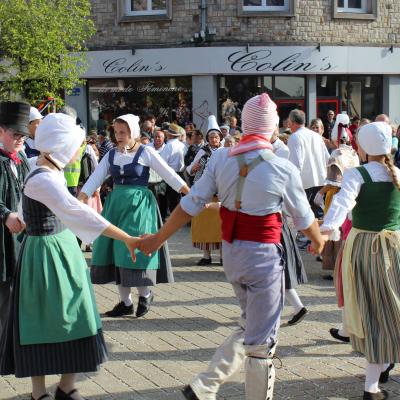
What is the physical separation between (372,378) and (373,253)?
0.80 metres

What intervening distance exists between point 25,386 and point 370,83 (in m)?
20.2

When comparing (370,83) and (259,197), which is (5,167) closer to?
(259,197)

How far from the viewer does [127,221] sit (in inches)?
273

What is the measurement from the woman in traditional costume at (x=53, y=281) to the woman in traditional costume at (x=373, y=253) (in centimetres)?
155

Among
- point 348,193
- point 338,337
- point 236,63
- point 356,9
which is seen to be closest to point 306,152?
point 338,337

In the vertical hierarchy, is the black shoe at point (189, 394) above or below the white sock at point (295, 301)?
above

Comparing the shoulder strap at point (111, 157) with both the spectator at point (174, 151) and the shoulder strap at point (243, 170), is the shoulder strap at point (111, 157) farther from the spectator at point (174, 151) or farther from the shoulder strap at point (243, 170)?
the spectator at point (174, 151)

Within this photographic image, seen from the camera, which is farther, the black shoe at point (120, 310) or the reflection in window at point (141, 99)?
the reflection in window at point (141, 99)

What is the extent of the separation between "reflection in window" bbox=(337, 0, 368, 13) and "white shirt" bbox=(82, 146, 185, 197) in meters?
16.9

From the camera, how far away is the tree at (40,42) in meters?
19.3

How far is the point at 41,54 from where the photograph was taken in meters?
19.6

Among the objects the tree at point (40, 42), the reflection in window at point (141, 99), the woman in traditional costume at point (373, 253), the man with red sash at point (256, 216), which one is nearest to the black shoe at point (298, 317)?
the woman in traditional costume at point (373, 253)

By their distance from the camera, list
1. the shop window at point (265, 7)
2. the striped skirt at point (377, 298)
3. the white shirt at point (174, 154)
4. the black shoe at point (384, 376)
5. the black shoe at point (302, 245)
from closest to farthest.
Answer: the striped skirt at point (377, 298)
the black shoe at point (384, 376)
the black shoe at point (302, 245)
the white shirt at point (174, 154)
the shop window at point (265, 7)

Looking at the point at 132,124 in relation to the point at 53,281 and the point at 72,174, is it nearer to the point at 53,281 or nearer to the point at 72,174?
the point at 53,281
